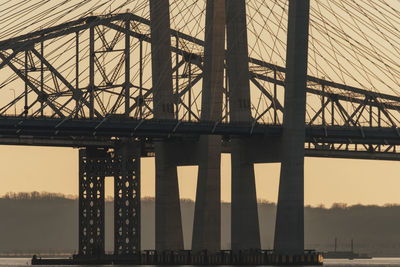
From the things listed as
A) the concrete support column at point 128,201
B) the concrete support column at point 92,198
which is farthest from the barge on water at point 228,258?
the concrete support column at point 92,198

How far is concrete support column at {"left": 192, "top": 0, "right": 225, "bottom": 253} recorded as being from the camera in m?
119

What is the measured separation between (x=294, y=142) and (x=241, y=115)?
7.09m

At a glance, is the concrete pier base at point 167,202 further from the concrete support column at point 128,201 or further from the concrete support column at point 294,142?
the concrete support column at point 128,201

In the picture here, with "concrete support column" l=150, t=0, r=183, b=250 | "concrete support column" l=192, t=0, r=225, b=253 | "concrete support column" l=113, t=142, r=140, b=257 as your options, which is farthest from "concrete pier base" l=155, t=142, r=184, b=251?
"concrete support column" l=113, t=142, r=140, b=257

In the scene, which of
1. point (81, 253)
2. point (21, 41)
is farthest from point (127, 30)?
point (81, 253)

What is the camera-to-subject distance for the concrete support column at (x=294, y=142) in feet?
381

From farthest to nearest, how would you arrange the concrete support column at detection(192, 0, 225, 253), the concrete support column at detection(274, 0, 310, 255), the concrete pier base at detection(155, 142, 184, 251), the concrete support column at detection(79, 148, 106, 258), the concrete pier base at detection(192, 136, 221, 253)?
the concrete support column at detection(79, 148, 106, 258), the concrete pier base at detection(155, 142, 184, 251), the concrete pier base at detection(192, 136, 221, 253), the concrete support column at detection(192, 0, 225, 253), the concrete support column at detection(274, 0, 310, 255)

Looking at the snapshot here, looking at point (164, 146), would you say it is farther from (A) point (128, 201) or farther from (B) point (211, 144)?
(A) point (128, 201)

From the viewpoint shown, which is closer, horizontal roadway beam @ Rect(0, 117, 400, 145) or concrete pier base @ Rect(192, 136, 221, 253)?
horizontal roadway beam @ Rect(0, 117, 400, 145)

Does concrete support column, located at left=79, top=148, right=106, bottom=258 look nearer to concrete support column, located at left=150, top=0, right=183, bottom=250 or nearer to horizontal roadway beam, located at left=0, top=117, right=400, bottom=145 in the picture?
concrete support column, located at left=150, top=0, right=183, bottom=250

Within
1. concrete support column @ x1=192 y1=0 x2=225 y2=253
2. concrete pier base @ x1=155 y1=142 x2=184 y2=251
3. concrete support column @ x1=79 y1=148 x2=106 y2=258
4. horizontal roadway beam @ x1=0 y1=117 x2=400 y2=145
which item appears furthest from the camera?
concrete support column @ x1=79 y1=148 x2=106 y2=258

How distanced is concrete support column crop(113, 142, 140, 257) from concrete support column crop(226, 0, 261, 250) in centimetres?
2695

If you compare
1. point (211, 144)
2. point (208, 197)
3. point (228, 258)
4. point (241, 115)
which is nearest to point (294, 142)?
point (241, 115)

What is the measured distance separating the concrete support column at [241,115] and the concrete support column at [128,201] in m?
26.9
